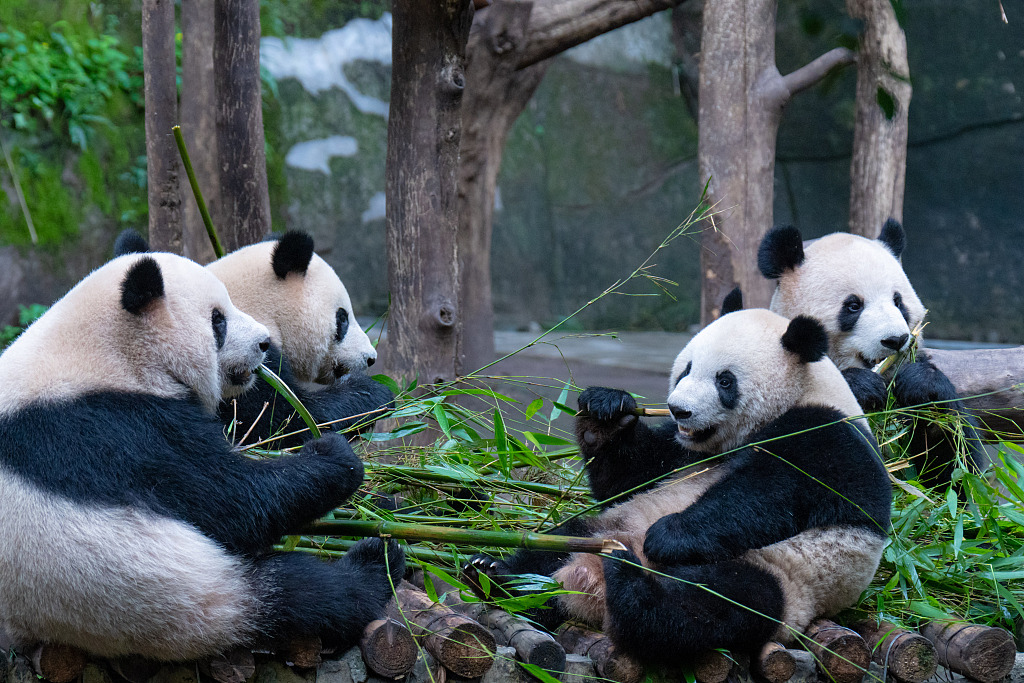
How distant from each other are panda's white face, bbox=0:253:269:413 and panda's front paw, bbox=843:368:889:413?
1833mm

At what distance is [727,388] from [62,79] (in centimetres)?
721

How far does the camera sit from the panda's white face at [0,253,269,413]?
6.28 ft

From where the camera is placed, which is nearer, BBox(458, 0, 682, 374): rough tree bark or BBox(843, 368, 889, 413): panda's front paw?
BBox(843, 368, 889, 413): panda's front paw

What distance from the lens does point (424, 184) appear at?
3.20 m

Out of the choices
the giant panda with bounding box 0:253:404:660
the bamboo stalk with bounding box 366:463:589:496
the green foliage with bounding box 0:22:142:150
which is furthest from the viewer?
the green foliage with bounding box 0:22:142:150

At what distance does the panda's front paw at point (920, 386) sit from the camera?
2.71m

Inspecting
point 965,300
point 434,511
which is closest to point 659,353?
point 965,300

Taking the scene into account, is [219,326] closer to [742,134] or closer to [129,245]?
[129,245]

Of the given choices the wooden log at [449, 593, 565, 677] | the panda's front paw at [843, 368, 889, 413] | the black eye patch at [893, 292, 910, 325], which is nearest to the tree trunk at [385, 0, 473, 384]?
the wooden log at [449, 593, 565, 677]

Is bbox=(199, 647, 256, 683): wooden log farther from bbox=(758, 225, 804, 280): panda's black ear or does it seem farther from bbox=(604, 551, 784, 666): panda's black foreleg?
bbox=(758, 225, 804, 280): panda's black ear

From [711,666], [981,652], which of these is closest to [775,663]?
[711,666]

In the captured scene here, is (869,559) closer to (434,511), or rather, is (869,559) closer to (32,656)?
(434,511)

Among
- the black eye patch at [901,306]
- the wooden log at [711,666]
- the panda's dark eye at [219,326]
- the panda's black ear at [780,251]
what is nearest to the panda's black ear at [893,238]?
the black eye patch at [901,306]

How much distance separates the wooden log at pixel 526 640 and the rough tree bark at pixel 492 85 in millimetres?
2228
